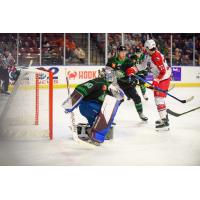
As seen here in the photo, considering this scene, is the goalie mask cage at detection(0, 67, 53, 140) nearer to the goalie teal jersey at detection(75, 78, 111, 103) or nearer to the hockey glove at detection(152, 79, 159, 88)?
the goalie teal jersey at detection(75, 78, 111, 103)

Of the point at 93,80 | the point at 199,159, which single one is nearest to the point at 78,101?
the point at 93,80

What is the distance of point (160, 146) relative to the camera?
3217 millimetres

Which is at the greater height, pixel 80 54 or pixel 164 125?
pixel 80 54

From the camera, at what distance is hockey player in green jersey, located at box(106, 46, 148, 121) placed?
333 cm

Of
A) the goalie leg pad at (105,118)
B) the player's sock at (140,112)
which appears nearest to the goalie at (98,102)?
the goalie leg pad at (105,118)

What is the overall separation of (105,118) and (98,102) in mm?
112

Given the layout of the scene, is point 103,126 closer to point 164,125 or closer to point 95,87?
point 95,87

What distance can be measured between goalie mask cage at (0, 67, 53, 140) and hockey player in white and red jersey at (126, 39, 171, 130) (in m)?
0.54

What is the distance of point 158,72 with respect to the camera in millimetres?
3498

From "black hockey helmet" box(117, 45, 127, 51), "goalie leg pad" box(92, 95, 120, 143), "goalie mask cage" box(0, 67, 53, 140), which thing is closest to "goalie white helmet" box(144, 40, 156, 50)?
"black hockey helmet" box(117, 45, 127, 51)

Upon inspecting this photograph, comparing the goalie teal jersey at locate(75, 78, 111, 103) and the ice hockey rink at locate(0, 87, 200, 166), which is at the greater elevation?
the goalie teal jersey at locate(75, 78, 111, 103)

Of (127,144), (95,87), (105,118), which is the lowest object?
(127,144)

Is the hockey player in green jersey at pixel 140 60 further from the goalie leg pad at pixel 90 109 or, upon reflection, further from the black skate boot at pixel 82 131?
the black skate boot at pixel 82 131

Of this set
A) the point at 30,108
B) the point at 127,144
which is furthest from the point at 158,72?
the point at 30,108
